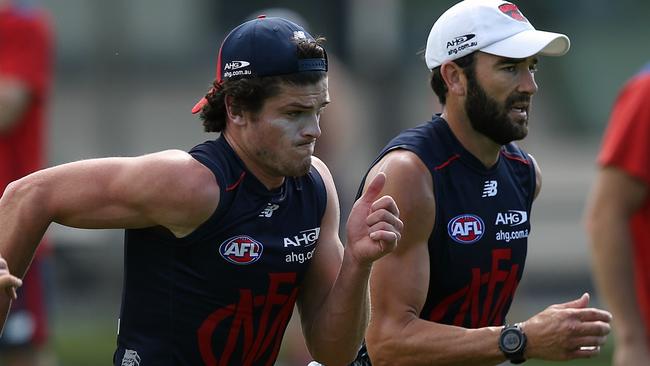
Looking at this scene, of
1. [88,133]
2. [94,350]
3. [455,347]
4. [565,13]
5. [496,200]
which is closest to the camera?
[455,347]

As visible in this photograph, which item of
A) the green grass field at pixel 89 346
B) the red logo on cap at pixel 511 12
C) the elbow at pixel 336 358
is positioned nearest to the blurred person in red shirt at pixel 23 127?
the green grass field at pixel 89 346

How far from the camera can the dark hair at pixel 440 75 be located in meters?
5.79

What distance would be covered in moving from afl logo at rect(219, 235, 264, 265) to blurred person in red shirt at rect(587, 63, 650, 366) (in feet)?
6.91

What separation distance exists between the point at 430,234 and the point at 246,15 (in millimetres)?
9872

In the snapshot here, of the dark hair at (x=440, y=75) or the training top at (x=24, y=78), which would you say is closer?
the dark hair at (x=440, y=75)

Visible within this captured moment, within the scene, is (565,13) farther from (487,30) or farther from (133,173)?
(133,173)

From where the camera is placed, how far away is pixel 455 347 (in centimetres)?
541

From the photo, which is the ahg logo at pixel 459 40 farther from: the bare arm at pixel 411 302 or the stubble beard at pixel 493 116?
the bare arm at pixel 411 302

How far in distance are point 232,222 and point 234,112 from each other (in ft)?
1.40

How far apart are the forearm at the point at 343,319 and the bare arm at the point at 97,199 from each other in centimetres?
62

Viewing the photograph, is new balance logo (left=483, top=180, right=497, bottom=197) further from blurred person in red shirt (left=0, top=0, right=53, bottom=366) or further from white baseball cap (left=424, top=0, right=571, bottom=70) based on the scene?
blurred person in red shirt (left=0, top=0, right=53, bottom=366)

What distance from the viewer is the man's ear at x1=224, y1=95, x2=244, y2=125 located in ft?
17.1

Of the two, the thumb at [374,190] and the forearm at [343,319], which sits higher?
the thumb at [374,190]

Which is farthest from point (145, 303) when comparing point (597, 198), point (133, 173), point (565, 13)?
point (565, 13)
